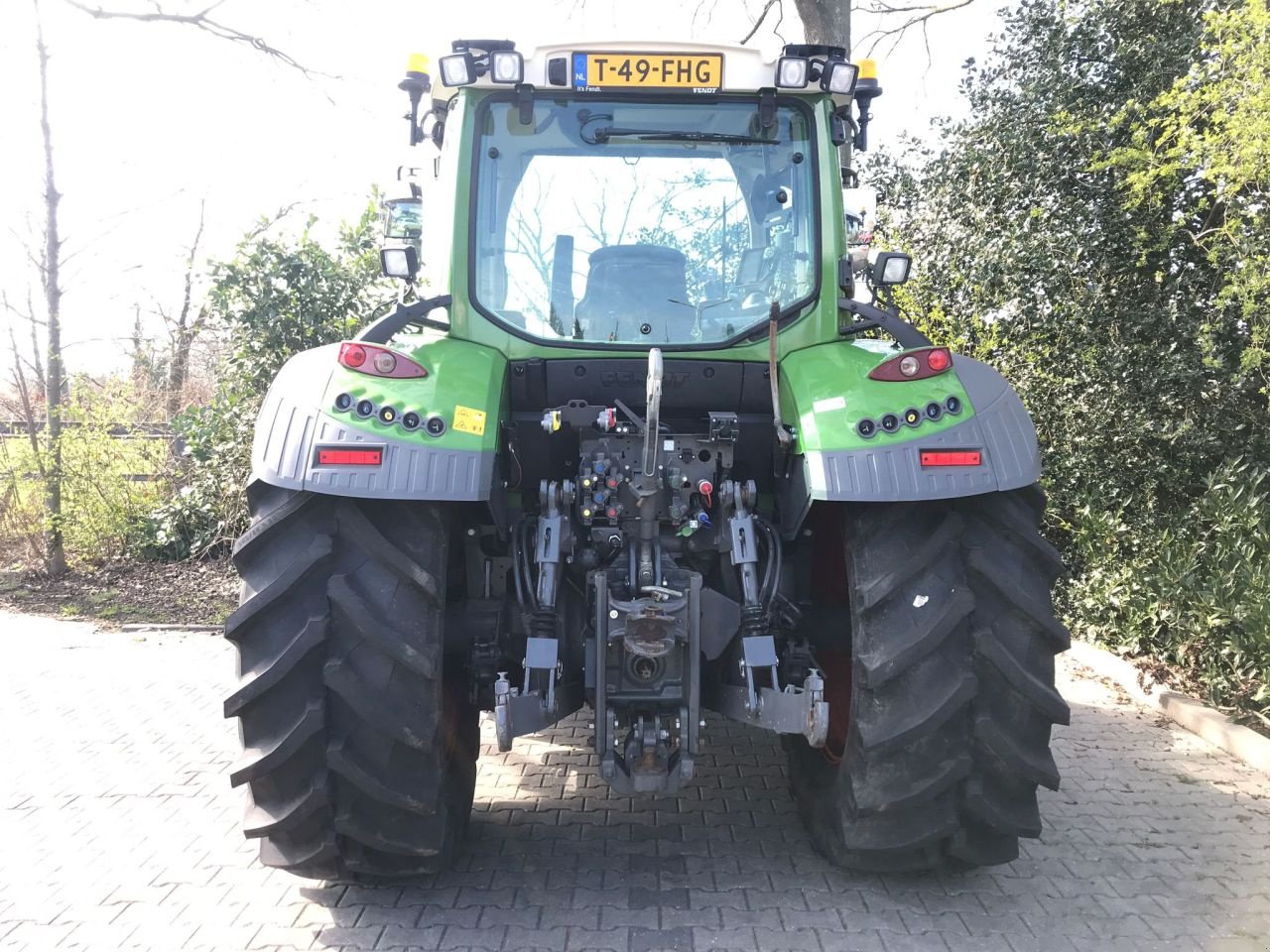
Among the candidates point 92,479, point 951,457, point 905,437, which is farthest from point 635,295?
point 92,479

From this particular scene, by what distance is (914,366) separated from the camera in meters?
2.82

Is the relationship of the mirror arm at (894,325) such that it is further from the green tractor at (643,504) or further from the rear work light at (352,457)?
the rear work light at (352,457)

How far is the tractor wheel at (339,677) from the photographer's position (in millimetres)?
2527

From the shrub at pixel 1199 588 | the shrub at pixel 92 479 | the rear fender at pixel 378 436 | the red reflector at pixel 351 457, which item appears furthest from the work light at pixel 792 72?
the shrub at pixel 92 479

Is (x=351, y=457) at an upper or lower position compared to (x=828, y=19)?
lower

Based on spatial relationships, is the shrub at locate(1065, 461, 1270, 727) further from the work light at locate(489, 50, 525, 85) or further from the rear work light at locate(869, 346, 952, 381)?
the work light at locate(489, 50, 525, 85)

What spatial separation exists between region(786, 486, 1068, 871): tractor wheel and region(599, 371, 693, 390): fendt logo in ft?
2.71

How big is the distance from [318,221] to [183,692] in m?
4.12

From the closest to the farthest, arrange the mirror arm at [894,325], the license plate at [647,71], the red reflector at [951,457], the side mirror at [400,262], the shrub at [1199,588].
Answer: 1. the red reflector at [951,457]
2. the mirror arm at [894,325]
3. the license plate at [647,71]
4. the side mirror at [400,262]
5. the shrub at [1199,588]

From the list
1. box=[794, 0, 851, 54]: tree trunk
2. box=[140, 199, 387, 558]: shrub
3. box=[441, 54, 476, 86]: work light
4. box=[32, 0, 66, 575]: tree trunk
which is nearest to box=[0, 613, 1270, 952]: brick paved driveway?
box=[441, 54, 476, 86]: work light

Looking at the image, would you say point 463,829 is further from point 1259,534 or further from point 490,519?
point 1259,534

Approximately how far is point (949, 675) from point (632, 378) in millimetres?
1440

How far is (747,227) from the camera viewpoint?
3.36 metres

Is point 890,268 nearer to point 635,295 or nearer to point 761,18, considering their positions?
point 635,295
